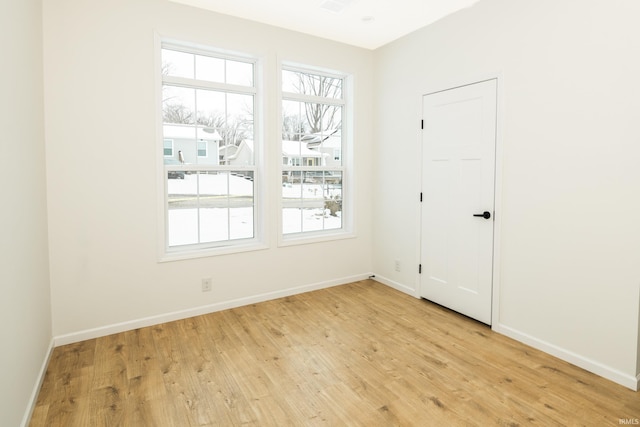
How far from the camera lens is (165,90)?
10.7 ft

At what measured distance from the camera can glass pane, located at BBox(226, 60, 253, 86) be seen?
3566 millimetres

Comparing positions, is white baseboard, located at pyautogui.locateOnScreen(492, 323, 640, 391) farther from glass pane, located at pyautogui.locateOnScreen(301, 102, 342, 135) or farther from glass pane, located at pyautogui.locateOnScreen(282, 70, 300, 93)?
glass pane, located at pyautogui.locateOnScreen(282, 70, 300, 93)

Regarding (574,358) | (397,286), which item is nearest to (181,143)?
(397,286)

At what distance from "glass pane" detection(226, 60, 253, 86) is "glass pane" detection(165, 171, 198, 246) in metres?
1.06

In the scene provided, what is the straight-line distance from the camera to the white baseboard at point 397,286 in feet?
12.8

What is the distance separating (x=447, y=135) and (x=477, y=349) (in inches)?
75.5

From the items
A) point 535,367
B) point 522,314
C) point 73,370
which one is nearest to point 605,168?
point 522,314

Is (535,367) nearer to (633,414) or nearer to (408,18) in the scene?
(633,414)

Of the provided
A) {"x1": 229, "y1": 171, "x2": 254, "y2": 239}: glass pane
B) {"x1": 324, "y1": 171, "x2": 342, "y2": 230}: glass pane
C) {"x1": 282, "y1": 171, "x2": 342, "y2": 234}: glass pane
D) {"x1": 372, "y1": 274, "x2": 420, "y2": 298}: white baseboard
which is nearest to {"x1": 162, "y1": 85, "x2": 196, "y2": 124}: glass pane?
{"x1": 229, "y1": 171, "x2": 254, "y2": 239}: glass pane

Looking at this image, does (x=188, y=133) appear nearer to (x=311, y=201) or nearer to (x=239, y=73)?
(x=239, y=73)

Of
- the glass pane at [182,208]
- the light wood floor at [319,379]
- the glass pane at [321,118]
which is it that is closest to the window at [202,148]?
the glass pane at [182,208]

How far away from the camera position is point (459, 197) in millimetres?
3367

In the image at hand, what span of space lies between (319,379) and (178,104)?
8.69 ft

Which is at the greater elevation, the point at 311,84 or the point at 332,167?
the point at 311,84
